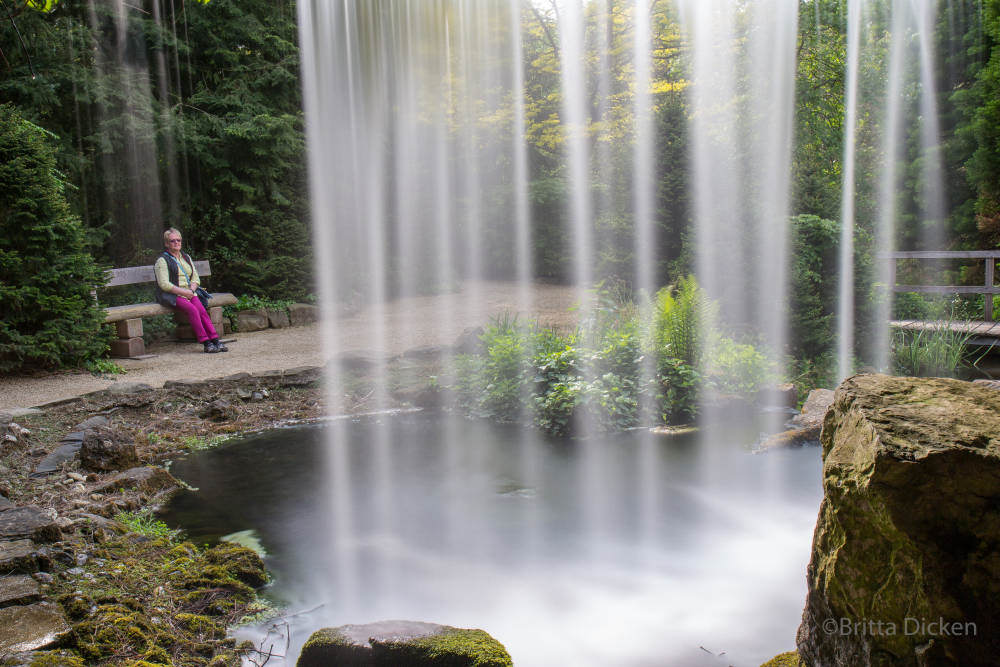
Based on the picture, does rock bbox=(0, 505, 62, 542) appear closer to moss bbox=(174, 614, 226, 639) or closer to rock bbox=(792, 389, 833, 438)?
moss bbox=(174, 614, 226, 639)

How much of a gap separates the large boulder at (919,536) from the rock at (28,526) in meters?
3.00

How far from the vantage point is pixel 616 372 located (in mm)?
6297

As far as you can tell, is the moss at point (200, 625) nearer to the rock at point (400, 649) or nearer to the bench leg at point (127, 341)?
the rock at point (400, 649)

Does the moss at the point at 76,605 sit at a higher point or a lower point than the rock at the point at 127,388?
lower

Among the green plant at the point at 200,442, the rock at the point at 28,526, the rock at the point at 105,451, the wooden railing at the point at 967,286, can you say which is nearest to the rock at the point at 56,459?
the rock at the point at 105,451

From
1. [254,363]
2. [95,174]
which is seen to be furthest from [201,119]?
[254,363]

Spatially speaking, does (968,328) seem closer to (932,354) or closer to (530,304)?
(932,354)

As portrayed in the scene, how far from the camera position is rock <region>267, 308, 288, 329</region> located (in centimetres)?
1051

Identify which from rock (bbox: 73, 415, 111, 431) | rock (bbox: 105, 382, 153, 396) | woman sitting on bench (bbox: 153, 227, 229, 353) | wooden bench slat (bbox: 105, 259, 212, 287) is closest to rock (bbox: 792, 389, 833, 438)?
rock (bbox: 73, 415, 111, 431)

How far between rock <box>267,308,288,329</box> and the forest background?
0.85m

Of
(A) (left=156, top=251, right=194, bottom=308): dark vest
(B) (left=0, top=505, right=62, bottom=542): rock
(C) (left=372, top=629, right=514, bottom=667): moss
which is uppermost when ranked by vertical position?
(A) (left=156, top=251, right=194, bottom=308): dark vest

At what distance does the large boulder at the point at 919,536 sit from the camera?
1680 millimetres

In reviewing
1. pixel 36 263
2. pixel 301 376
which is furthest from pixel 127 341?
pixel 301 376

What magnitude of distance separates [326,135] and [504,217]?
3.69 m
